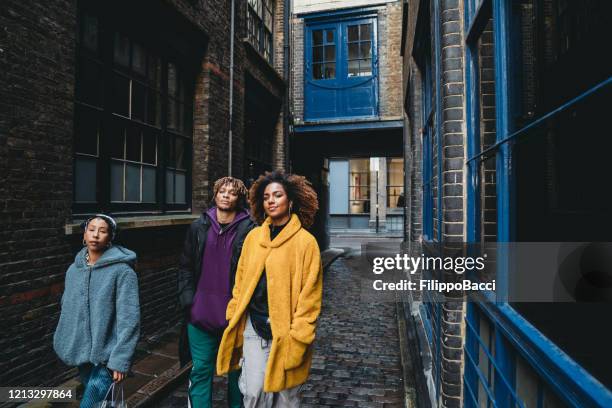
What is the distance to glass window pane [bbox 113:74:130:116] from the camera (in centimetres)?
471

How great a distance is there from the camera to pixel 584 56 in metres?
2.08

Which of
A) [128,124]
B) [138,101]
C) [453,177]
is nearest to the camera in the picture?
[453,177]

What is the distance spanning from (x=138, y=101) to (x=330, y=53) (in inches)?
336

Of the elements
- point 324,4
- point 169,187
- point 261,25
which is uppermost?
point 324,4

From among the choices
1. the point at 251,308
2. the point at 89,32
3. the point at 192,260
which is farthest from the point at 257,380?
the point at 89,32

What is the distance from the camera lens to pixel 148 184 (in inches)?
211

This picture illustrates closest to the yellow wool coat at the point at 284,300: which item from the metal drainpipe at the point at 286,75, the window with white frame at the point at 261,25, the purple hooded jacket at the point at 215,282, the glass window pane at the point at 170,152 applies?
the purple hooded jacket at the point at 215,282

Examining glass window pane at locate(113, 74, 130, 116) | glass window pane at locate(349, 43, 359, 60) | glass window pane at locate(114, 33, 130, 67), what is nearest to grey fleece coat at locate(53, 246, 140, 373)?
glass window pane at locate(113, 74, 130, 116)

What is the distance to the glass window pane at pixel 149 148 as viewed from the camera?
5.27 m

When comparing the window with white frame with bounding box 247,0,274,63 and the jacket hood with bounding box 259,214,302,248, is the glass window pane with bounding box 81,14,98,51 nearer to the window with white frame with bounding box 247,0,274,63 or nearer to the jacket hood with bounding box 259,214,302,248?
the jacket hood with bounding box 259,214,302,248

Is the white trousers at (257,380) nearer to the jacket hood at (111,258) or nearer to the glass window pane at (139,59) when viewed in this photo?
the jacket hood at (111,258)

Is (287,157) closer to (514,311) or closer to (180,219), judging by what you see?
(180,219)

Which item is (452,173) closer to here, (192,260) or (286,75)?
(192,260)

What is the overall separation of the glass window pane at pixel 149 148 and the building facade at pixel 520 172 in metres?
3.94
